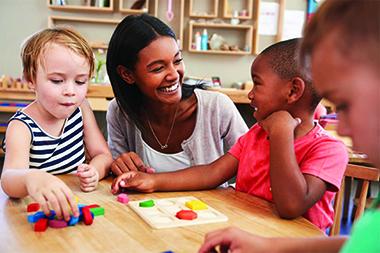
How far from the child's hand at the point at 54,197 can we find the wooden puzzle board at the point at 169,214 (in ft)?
0.48

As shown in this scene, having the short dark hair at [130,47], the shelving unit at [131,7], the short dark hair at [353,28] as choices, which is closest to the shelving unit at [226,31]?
the shelving unit at [131,7]

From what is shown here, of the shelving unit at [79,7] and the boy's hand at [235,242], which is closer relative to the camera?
the boy's hand at [235,242]

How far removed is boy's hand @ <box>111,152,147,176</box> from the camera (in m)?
1.26

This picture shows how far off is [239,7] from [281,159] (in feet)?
11.9

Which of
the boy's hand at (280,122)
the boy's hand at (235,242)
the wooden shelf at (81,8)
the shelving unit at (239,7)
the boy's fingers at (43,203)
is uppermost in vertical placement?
the shelving unit at (239,7)

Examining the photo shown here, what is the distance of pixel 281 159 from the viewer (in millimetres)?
1040

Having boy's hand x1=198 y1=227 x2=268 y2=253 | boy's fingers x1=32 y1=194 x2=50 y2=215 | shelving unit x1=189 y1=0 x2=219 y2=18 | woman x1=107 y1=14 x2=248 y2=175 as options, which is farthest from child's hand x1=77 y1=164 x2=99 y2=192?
shelving unit x1=189 y1=0 x2=219 y2=18

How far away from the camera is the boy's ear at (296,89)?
1.16 metres

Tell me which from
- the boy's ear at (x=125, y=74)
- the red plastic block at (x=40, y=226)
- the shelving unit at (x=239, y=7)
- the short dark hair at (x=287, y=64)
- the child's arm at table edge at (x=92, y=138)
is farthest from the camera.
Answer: the shelving unit at (x=239, y=7)

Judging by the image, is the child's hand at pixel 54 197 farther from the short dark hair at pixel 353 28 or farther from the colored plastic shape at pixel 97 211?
the short dark hair at pixel 353 28

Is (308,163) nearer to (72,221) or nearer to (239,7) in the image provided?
(72,221)

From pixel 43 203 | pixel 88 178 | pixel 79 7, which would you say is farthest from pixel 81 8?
pixel 43 203

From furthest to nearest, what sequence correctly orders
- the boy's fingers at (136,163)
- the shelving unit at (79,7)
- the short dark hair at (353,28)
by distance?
the shelving unit at (79,7) < the boy's fingers at (136,163) < the short dark hair at (353,28)

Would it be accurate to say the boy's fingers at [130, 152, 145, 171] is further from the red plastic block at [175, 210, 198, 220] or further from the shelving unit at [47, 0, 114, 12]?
the shelving unit at [47, 0, 114, 12]
